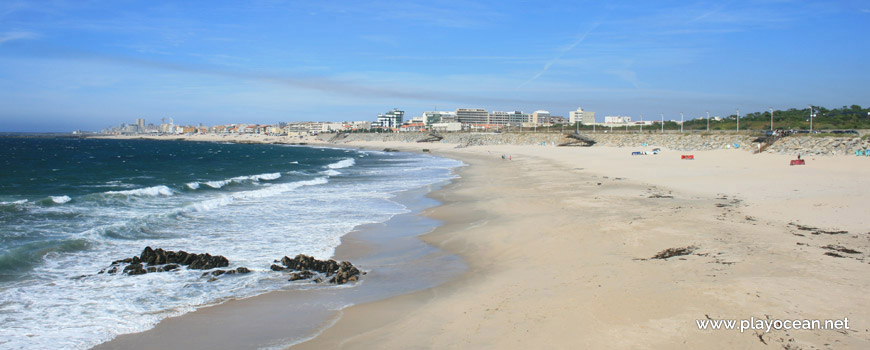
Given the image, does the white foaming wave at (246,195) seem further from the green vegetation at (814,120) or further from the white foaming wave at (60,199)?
the green vegetation at (814,120)

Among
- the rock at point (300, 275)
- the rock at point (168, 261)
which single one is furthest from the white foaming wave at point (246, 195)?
the rock at point (300, 275)

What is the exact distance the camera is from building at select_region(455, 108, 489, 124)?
628 feet

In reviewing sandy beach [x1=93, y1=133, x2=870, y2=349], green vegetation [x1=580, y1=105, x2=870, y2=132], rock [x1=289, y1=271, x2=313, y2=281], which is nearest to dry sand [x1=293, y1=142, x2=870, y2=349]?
sandy beach [x1=93, y1=133, x2=870, y2=349]

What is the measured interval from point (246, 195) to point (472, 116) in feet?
571

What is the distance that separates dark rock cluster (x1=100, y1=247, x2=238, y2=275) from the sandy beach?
2.53m

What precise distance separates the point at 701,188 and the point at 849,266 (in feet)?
39.2

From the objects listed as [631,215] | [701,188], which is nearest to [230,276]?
[631,215]

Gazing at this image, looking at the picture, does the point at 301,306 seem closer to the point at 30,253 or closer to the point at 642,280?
the point at 642,280

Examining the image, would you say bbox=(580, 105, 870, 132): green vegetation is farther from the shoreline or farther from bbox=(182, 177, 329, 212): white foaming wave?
the shoreline

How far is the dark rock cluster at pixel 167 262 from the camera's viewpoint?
10156 mm

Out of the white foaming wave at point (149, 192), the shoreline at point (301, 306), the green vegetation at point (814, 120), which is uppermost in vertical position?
the green vegetation at point (814, 120)

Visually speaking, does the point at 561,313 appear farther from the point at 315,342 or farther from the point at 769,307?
the point at 315,342

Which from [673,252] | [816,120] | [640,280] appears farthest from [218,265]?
[816,120]

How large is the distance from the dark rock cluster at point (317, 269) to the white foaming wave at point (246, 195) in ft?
32.7
